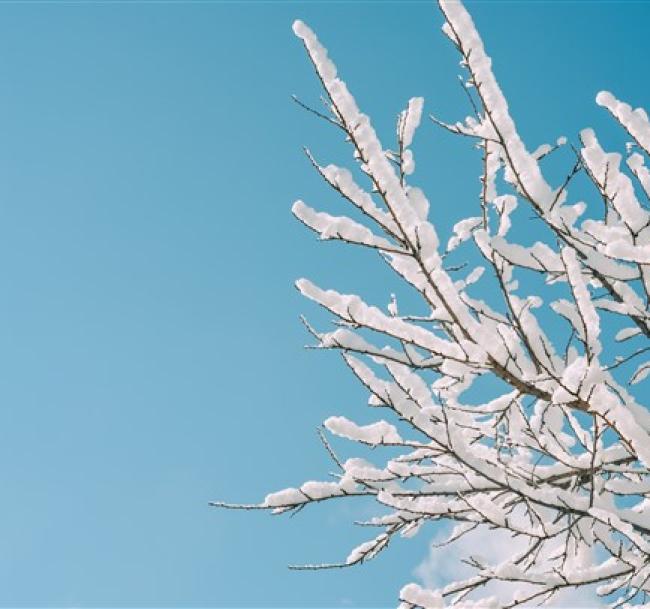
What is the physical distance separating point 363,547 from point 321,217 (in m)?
1.74

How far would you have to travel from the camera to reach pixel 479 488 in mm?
2729

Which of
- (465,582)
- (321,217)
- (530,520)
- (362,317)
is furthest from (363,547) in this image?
(321,217)

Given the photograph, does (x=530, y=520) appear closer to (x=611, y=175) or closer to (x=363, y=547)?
(x=363, y=547)

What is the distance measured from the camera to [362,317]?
98.3 inches

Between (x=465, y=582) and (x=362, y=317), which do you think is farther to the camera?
(x=465, y=582)

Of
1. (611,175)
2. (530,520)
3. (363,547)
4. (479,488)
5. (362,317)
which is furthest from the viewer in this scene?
(363,547)

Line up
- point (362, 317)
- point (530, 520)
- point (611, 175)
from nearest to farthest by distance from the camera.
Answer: point (611, 175) → point (362, 317) → point (530, 520)

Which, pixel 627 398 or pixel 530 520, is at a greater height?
pixel 627 398

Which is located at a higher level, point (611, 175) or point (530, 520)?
point (611, 175)

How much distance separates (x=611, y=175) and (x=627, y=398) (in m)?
0.95

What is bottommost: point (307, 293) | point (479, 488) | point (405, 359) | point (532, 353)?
point (479, 488)

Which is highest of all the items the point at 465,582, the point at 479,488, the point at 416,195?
the point at 416,195

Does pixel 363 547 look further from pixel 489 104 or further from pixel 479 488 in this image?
pixel 489 104

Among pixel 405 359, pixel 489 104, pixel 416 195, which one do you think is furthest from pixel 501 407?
pixel 489 104
